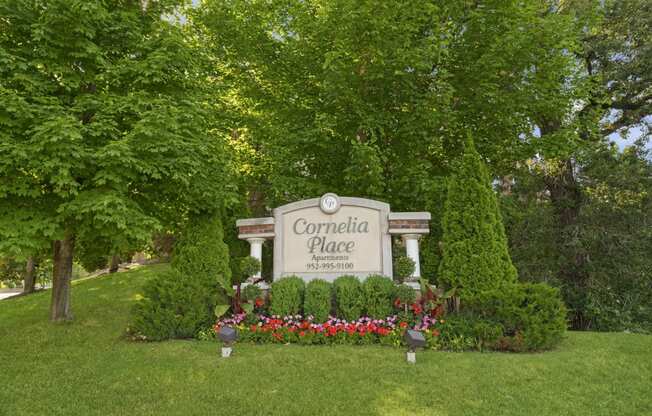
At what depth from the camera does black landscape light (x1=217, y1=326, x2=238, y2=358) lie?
6.13 metres

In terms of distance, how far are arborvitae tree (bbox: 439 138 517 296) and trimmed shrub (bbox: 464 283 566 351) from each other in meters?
0.64

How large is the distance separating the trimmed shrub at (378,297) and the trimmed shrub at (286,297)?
1.35 meters

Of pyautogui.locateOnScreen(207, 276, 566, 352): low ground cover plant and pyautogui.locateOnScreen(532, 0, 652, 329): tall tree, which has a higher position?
pyautogui.locateOnScreen(532, 0, 652, 329): tall tree

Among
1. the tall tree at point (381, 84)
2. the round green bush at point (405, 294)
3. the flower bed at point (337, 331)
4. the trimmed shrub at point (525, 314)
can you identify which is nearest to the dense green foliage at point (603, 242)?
the tall tree at point (381, 84)

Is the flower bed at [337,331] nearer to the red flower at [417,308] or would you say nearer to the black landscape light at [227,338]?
the red flower at [417,308]

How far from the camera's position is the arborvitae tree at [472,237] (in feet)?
25.7

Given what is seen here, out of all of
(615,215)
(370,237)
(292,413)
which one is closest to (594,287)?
(615,215)

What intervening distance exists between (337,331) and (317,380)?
73.3 inches

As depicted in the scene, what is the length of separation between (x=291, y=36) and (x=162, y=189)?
20.0ft

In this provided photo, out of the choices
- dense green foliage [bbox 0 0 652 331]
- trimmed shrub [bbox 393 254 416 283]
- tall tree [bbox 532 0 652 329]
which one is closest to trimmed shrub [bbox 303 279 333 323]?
trimmed shrub [bbox 393 254 416 283]

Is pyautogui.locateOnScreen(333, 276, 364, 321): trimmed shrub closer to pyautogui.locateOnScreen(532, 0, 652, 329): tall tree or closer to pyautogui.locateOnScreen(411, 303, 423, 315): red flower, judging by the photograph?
pyautogui.locateOnScreen(411, 303, 423, 315): red flower

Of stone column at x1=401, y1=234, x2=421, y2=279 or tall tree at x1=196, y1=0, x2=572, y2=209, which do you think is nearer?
stone column at x1=401, y1=234, x2=421, y2=279

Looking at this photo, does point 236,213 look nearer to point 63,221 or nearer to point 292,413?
point 63,221

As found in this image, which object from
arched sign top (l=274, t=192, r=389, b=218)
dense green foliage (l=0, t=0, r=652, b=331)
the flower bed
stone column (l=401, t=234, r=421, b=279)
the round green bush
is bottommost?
the flower bed
